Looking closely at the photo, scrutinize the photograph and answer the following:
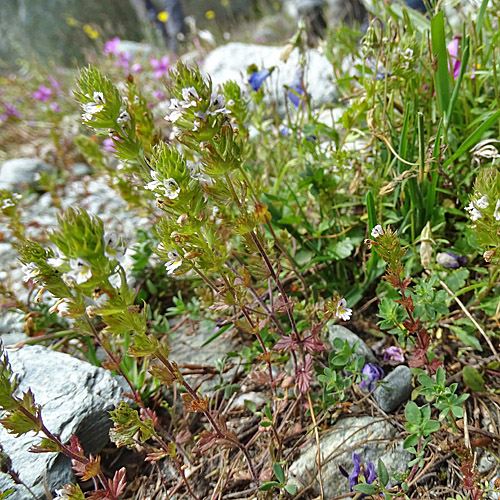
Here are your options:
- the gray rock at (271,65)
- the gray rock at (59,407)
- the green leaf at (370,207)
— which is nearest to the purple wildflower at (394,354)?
the green leaf at (370,207)

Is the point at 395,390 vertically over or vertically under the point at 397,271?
under

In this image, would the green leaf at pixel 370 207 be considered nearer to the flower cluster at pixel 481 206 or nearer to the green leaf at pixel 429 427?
the flower cluster at pixel 481 206

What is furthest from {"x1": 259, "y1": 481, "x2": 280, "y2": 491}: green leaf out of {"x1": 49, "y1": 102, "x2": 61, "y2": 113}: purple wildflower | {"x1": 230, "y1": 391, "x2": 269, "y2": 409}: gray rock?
{"x1": 49, "y1": 102, "x2": 61, "y2": 113}: purple wildflower

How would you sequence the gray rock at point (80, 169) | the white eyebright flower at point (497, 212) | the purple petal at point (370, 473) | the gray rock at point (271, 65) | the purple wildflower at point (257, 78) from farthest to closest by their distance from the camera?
the gray rock at point (80, 169)
the gray rock at point (271, 65)
the purple wildflower at point (257, 78)
the purple petal at point (370, 473)
the white eyebright flower at point (497, 212)

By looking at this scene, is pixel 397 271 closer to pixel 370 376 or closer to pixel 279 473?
pixel 370 376

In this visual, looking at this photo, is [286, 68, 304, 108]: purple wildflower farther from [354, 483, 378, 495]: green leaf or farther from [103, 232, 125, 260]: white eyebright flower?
[354, 483, 378, 495]: green leaf

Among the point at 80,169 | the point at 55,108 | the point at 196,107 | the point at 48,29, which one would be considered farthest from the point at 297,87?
the point at 48,29
